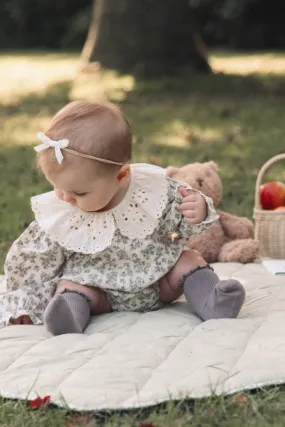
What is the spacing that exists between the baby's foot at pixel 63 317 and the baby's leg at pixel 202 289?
39 cm

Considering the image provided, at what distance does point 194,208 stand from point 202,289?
0.30 m

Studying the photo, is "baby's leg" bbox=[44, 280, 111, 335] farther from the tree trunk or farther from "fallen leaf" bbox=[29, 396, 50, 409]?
the tree trunk

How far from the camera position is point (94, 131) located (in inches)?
132

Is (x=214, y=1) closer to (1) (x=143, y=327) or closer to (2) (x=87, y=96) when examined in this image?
(2) (x=87, y=96)

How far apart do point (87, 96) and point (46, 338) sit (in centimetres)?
749

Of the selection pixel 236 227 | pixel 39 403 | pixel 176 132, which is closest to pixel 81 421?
pixel 39 403

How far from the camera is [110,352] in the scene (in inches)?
122

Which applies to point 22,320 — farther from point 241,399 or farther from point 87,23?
point 87,23

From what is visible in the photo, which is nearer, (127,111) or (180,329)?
(180,329)

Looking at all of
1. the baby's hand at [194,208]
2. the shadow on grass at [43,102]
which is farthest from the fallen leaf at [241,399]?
the shadow on grass at [43,102]

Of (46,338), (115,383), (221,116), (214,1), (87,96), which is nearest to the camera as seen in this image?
(115,383)

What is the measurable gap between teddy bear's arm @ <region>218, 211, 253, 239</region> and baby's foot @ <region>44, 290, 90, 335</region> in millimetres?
1292

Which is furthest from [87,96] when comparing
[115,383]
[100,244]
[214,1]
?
[214,1]

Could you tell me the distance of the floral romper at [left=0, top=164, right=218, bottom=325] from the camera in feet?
11.6
